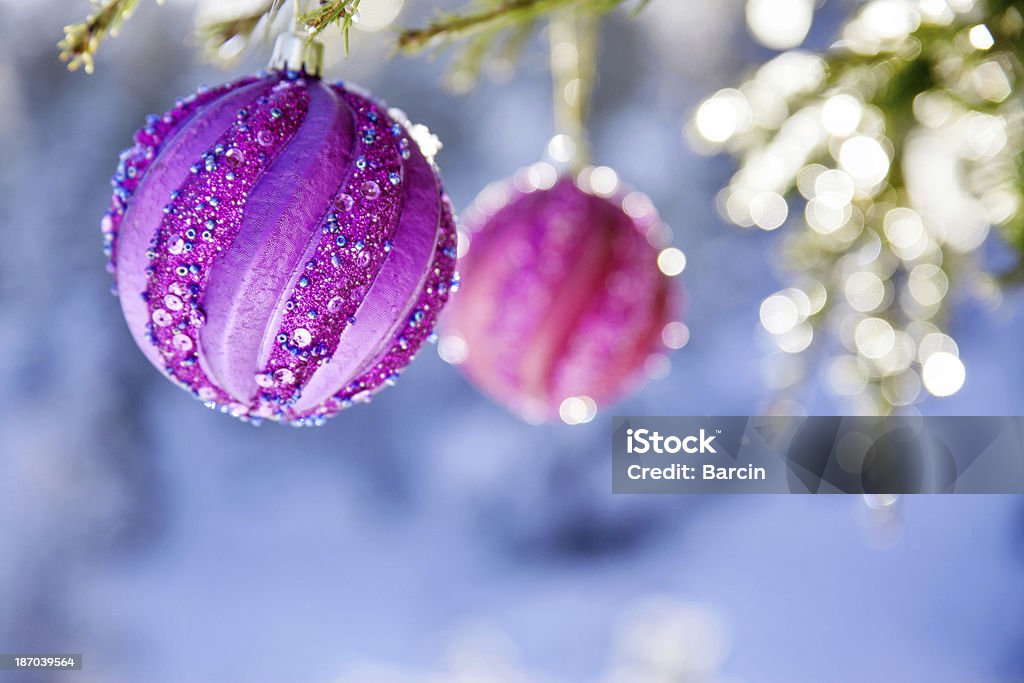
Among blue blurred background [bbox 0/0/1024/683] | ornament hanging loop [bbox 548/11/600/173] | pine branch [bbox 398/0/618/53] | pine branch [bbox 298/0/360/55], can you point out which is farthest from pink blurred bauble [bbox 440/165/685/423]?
blue blurred background [bbox 0/0/1024/683]

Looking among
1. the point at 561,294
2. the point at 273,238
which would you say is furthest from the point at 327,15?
the point at 561,294

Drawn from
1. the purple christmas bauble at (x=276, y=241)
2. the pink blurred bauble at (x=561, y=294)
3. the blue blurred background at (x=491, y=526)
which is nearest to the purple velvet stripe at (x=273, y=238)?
the purple christmas bauble at (x=276, y=241)

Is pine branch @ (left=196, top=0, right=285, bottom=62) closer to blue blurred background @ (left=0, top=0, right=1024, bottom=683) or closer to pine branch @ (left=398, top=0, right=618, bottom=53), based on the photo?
pine branch @ (left=398, top=0, right=618, bottom=53)

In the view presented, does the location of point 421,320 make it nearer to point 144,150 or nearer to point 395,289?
point 395,289

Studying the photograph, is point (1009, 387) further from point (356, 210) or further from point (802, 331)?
point (356, 210)

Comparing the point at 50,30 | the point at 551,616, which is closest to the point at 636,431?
the point at 551,616

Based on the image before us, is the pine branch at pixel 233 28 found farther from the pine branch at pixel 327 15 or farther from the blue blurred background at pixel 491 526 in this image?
the blue blurred background at pixel 491 526
